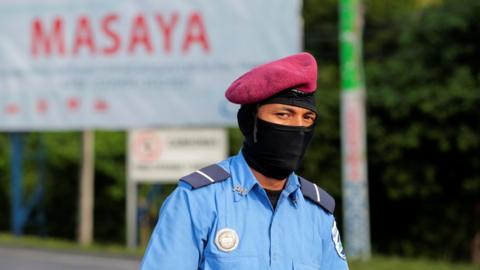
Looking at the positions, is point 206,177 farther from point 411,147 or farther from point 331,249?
point 411,147

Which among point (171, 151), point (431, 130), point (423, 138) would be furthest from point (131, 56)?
point (423, 138)

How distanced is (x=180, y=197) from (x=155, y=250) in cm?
15

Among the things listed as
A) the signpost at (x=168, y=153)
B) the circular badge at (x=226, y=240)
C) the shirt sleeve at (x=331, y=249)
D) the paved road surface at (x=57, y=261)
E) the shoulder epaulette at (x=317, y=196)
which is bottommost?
the paved road surface at (x=57, y=261)

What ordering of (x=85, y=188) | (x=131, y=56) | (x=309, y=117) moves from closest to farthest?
(x=309, y=117)
(x=131, y=56)
(x=85, y=188)

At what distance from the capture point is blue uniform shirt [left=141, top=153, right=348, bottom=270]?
249cm

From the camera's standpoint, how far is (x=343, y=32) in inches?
544

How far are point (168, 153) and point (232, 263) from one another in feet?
47.5

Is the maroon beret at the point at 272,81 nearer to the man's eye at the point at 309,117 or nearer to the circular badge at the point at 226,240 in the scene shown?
the man's eye at the point at 309,117

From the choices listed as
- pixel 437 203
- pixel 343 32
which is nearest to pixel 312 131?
pixel 343 32

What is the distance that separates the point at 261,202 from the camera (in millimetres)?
2580

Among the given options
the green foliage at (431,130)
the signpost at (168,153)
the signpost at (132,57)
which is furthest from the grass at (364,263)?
the green foliage at (431,130)

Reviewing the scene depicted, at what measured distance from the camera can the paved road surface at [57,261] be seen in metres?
12.6

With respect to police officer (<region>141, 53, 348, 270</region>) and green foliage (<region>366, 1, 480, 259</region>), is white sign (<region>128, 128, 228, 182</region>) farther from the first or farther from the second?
police officer (<region>141, 53, 348, 270</region>)

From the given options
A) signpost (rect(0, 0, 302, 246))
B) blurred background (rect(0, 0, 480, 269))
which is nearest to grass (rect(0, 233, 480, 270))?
blurred background (rect(0, 0, 480, 269))
